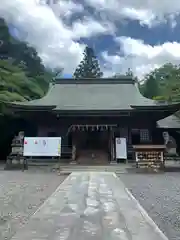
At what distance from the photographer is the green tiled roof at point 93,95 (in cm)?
1716

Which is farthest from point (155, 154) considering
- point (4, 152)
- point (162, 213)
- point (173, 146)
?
point (4, 152)

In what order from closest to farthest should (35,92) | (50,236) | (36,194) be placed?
(50,236) < (36,194) < (35,92)

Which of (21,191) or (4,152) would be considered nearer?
(21,191)

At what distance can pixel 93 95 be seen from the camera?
19.9m

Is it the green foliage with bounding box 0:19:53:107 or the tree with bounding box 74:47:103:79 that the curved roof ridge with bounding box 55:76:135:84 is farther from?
the tree with bounding box 74:47:103:79

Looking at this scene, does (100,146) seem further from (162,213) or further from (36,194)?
(162,213)

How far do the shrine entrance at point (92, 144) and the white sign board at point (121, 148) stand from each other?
3.80 feet

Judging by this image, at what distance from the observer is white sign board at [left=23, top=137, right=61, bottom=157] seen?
1432cm

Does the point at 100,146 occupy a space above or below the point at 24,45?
below

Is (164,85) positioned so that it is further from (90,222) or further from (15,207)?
(90,222)

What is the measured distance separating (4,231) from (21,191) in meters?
3.48

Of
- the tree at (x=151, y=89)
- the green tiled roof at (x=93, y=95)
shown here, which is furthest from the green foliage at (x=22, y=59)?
the tree at (x=151, y=89)

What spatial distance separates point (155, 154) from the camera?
12758 millimetres

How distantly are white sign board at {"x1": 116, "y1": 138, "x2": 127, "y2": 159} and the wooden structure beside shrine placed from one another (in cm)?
74
